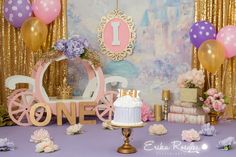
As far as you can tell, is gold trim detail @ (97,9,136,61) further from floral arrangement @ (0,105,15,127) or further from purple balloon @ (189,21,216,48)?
floral arrangement @ (0,105,15,127)

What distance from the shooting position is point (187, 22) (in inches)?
229

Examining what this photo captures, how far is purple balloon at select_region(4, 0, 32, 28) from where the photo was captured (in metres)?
5.29

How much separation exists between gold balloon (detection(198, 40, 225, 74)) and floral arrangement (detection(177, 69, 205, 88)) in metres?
0.25

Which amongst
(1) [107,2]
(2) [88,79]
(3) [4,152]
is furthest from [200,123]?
(3) [4,152]

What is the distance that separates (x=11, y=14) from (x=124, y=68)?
1.58 m

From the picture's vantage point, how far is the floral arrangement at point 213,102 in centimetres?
513

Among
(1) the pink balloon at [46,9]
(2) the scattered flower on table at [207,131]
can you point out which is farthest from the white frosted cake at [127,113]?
(1) the pink balloon at [46,9]

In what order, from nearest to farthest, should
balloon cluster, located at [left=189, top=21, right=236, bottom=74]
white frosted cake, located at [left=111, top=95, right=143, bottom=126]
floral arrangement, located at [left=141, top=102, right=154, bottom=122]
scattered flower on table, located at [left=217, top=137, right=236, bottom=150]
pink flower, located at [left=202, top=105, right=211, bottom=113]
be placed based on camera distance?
1. white frosted cake, located at [left=111, top=95, right=143, bottom=126]
2. scattered flower on table, located at [left=217, top=137, right=236, bottom=150]
3. balloon cluster, located at [left=189, top=21, right=236, bottom=74]
4. pink flower, located at [left=202, top=105, right=211, bottom=113]
5. floral arrangement, located at [left=141, top=102, right=154, bottom=122]

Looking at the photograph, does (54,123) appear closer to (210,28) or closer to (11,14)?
(11,14)

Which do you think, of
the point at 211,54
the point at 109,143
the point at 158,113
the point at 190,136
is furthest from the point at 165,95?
the point at 109,143

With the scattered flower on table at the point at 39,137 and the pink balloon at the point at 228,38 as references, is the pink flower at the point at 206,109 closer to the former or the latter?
the pink balloon at the point at 228,38

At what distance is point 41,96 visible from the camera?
16.5 ft

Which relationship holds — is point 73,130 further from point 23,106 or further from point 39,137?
point 23,106

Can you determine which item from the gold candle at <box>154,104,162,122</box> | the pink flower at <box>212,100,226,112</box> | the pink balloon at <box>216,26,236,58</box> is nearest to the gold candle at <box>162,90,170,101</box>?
the gold candle at <box>154,104,162,122</box>
